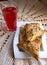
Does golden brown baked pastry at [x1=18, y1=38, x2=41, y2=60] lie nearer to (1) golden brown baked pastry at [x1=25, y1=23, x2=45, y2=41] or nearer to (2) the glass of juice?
(1) golden brown baked pastry at [x1=25, y1=23, x2=45, y2=41]

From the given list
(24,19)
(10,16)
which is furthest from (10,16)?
(24,19)

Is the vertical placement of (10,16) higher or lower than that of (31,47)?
higher

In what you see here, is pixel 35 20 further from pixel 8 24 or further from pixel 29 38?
pixel 29 38

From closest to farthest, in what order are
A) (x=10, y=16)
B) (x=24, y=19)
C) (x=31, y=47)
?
1. (x=31, y=47)
2. (x=10, y=16)
3. (x=24, y=19)

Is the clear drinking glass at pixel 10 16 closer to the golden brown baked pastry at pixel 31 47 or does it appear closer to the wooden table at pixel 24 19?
the wooden table at pixel 24 19

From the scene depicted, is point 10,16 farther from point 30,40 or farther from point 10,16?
point 30,40

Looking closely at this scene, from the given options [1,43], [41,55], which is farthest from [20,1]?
[41,55]
